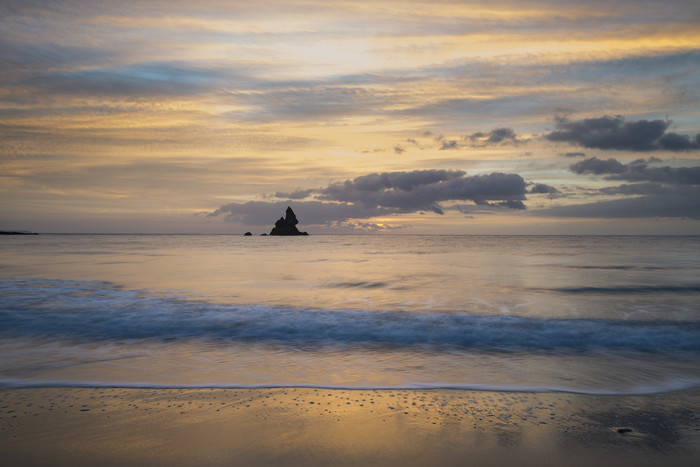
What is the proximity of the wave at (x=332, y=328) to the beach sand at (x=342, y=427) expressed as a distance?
3.59 m

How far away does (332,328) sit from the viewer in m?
11.1

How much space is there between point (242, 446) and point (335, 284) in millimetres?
16457

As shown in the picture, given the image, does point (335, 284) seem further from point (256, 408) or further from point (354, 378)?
point (256, 408)

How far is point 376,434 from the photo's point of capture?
4551mm

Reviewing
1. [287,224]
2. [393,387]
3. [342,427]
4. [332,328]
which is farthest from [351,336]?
[287,224]

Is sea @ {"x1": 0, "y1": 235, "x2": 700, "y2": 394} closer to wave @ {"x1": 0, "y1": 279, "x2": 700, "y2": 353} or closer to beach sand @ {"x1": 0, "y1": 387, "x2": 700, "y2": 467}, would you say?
wave @ {"x1": 0, "y1": 279, "x2": 700, "y2": 353}

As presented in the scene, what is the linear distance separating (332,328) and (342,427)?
20.8 ft

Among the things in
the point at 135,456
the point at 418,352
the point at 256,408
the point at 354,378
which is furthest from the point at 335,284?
the point at 135,456

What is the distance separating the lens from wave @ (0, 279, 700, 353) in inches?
377

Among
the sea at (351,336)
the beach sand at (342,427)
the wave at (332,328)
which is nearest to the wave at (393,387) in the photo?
the sea at (351,336)

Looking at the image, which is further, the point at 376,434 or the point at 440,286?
the point at 440,286

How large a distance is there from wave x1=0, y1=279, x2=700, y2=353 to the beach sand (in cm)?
359

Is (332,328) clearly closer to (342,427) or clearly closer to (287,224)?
(342,427)

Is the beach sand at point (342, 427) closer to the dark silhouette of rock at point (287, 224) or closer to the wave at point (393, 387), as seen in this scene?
the wave at point (393, 387)
